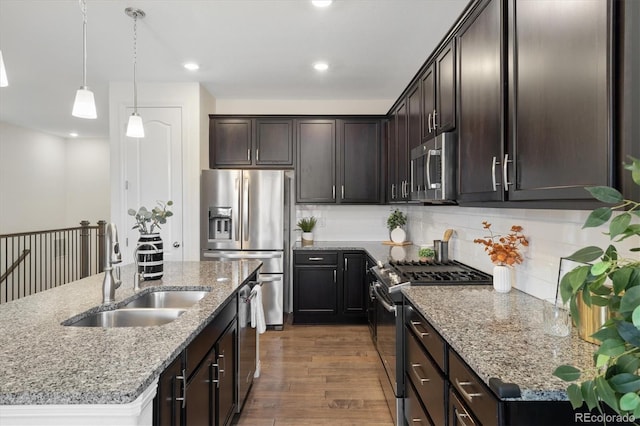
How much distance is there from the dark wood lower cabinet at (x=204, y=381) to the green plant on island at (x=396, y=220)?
2.82 meters

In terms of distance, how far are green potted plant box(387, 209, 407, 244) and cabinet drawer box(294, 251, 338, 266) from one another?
77 centimetres

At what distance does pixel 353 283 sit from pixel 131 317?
290cm

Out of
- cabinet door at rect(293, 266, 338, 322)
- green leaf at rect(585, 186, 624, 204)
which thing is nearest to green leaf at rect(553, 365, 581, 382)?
→ green leaf at rect(585, 186, 624, 204)

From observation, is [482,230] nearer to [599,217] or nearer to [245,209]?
[599,217]

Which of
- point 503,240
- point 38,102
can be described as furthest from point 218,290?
point 38,102

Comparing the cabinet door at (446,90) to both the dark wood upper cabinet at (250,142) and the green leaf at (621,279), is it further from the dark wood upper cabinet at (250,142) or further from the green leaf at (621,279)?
the dark wood upper cabinet at (250,142)

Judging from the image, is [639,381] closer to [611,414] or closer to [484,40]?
[611,414]

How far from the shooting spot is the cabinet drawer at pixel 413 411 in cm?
175

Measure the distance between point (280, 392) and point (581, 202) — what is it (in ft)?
7.98

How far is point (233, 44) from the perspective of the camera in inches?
123

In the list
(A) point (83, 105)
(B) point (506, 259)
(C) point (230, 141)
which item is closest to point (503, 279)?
A: (B) point (506, 259)

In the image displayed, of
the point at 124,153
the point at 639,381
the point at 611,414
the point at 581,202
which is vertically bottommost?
the point at 611,414

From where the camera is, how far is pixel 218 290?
81.1 inches

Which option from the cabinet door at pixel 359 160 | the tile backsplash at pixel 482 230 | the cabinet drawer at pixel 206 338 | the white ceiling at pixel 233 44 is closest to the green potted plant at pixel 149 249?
the cabinet drawer at pixel 206 338
